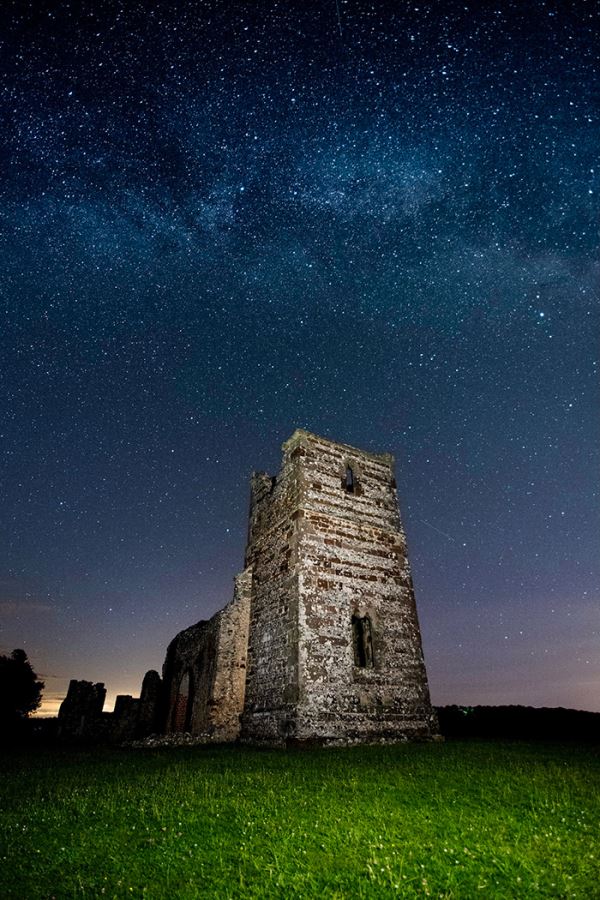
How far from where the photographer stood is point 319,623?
13.4 m

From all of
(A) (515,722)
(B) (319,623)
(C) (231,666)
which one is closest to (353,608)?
(B) (319,623)

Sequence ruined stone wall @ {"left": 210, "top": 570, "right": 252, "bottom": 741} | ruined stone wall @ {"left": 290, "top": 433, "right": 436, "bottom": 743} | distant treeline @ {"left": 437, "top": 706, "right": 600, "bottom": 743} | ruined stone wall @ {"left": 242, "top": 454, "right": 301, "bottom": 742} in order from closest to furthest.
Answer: ruined stone wall @ {"left": 290, "top": 433, "right": 436, "bottom": 743}
ruined stone wall @ {"left": 242, "top": 454, "right": 301, "bottom": 742}
ruined stone wall @ {"left": 210, "top": 570, "right": 252, "bottom": 741}
distant treeline @ {"left": 437, "top": 706, "right": 600, "bottom": 743}

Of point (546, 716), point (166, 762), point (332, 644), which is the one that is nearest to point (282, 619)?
point (332, 644)

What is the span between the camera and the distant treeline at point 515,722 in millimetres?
18844

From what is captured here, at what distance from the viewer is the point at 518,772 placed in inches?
304

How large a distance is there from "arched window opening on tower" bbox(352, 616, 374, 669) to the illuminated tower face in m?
0.03

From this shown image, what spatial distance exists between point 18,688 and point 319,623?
1302 inches

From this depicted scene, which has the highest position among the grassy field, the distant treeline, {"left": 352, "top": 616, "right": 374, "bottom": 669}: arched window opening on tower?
{"left": 352, "top": 616, "right": 374, "bottom": 669}: arched window opening on tower

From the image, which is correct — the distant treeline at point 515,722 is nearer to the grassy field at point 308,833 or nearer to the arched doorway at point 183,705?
the arched doorway at point 183,705

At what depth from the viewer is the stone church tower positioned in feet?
41.8

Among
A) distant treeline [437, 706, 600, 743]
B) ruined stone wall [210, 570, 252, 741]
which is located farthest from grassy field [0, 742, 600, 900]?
distant treeline [437, 706, 600, 743]

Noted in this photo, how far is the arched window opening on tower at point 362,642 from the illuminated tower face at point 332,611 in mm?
30

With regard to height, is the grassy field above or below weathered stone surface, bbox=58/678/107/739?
below

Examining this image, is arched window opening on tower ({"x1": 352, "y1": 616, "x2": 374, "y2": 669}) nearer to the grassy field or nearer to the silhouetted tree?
the grassy field
